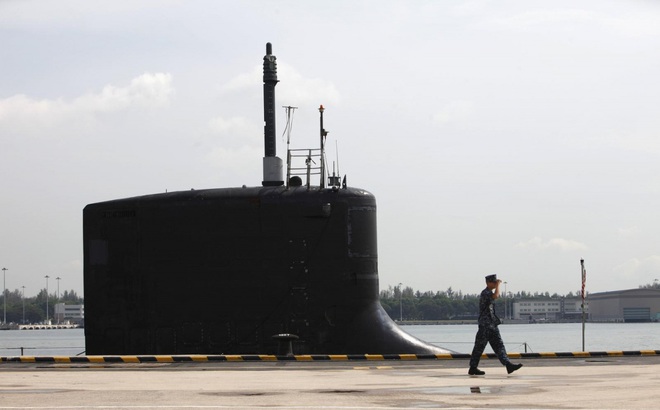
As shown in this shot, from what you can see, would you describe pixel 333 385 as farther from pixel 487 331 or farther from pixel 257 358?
pixel 257 358

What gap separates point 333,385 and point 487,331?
387cm

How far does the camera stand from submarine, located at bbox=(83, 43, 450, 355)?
25.2 meters

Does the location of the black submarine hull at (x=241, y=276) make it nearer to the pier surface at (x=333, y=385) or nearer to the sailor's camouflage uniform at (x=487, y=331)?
the pier surface at (x=333, y=385)

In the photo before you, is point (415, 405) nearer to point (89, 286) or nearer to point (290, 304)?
point (290, 304)

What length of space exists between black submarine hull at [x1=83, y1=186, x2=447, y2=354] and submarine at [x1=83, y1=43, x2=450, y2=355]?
0.9 inches

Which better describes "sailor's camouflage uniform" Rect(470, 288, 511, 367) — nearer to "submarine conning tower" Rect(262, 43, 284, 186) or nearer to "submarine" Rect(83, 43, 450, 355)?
"submarine" Rect(83, 43, 450, 355)

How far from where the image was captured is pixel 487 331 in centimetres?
1941

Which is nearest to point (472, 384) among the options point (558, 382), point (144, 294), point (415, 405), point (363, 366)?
point (558, 382)

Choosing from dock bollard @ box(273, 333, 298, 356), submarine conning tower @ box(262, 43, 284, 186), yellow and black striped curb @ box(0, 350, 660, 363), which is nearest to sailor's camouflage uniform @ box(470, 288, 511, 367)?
yellow and black striped curb @ box(0, 350, 660, 363)

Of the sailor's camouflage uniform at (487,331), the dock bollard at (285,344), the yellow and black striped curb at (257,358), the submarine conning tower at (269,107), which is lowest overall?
the yellow and black striped curb at (257,358)

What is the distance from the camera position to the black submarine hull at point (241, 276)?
25.2 metres

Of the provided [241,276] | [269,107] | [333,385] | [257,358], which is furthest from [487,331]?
[269,107]

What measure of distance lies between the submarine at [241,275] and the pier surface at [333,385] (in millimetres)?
1647

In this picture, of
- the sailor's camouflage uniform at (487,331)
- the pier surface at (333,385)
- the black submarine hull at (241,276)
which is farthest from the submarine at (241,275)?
the sailor's camouflage uniform at (487,331)
